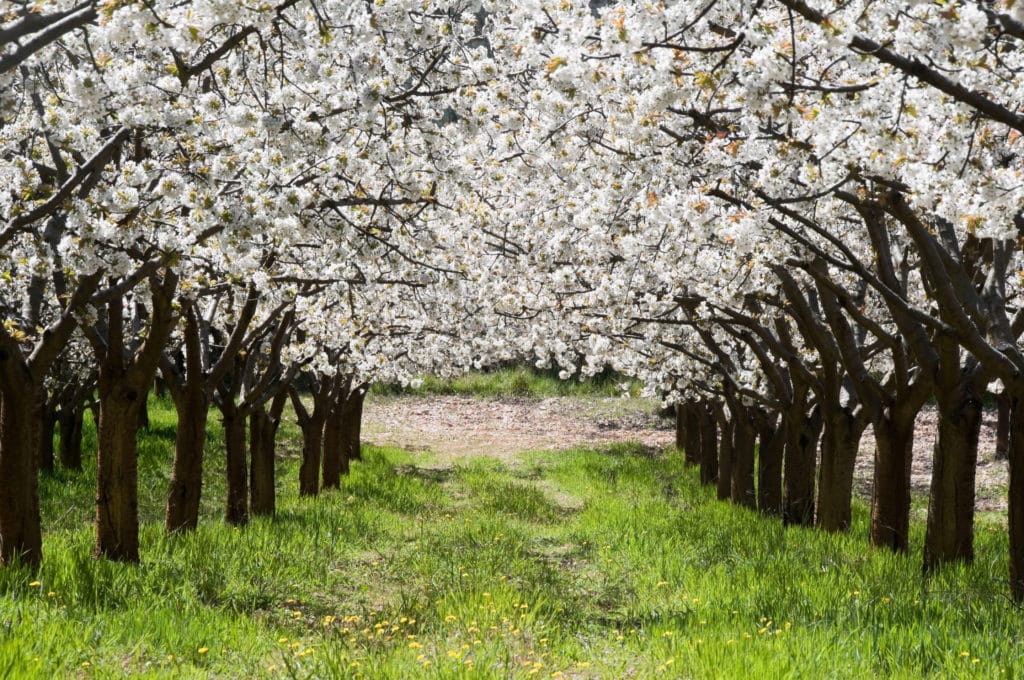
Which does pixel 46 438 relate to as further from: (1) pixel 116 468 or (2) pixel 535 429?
(2) pixel 535 429

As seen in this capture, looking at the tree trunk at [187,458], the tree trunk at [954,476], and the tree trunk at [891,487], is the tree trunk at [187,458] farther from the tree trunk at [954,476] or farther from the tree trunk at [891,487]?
the tree trunk at [954,476]

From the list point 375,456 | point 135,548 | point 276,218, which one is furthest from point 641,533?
point 375,456

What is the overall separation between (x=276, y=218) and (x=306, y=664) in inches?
108

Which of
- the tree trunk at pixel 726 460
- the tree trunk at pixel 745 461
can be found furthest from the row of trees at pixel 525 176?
the tree trunk at pixel 726 460

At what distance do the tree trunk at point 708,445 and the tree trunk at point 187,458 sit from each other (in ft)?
36.5

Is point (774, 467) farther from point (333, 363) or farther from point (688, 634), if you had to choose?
point (688, 634)

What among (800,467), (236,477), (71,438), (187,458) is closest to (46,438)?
(71,438)

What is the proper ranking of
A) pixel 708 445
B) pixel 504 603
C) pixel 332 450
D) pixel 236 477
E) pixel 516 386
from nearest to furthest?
1. pixel 504 603
2. pixel 236 477
3. pixel 332 450
4. pixel 708 445
5. pixel 516 386

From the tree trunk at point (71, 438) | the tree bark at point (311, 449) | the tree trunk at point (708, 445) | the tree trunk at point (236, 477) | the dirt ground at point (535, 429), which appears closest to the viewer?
the tree trunk at point (236, 477)

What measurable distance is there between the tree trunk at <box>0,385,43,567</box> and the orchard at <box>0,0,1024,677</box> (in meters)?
0.02

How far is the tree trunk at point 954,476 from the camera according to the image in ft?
25.0

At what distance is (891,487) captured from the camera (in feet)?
29.6

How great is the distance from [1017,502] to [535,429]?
86.8ft

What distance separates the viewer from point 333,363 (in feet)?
44.8
